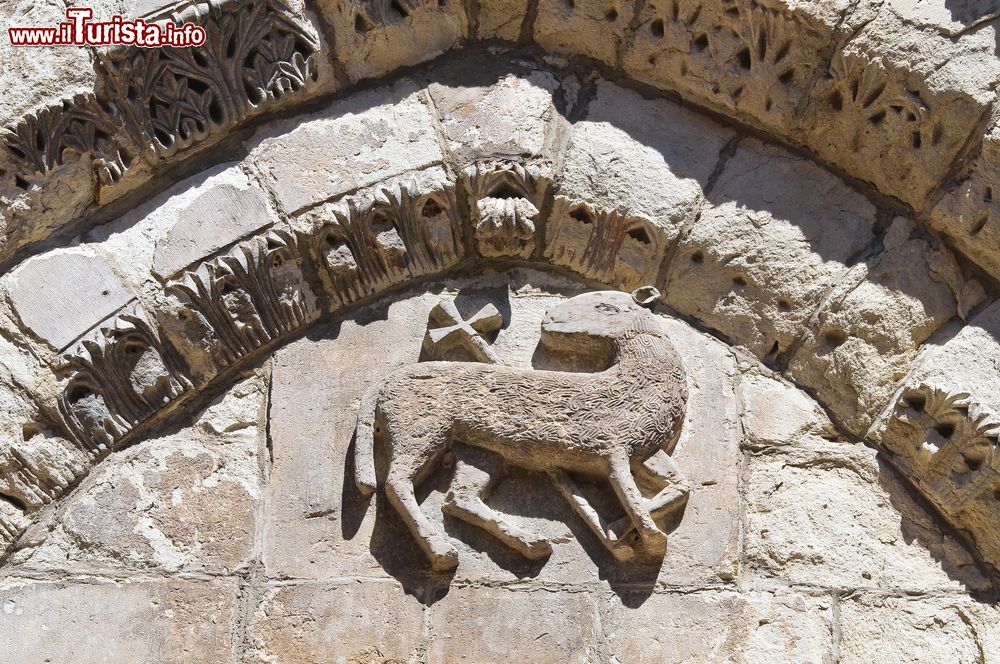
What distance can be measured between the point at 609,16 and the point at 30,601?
2.29 meters

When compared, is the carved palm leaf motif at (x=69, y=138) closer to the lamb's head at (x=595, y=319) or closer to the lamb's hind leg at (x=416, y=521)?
the lamb's hind leg at (x=416, y=521)

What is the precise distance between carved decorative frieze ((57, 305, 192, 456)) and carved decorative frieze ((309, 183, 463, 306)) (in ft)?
1.66

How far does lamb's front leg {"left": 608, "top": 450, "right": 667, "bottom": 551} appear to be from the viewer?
9.32 feet

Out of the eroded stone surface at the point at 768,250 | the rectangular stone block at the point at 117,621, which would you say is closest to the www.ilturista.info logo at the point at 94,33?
the rectangular stone block at the point at 117,621

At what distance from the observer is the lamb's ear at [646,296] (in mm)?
3172

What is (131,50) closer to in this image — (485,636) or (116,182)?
(116,182)

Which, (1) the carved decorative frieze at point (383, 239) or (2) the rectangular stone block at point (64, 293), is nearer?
(2) the rectangular stone block at point (64, 293)

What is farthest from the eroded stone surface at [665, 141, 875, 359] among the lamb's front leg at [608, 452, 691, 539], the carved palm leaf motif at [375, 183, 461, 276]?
the carved palm leaf motif at [375, 183, 461, 276]

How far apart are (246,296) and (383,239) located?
41 centimetres

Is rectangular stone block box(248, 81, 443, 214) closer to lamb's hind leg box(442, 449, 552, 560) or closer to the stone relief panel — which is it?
the stone relief panel

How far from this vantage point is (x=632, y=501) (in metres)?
2.85

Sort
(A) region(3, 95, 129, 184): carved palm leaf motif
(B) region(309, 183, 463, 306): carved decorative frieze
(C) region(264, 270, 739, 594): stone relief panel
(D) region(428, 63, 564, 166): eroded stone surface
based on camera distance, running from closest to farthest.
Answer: (C) region(264, 270, 739, 594): stone relief panel < (A) region(3, 95, 129, 184): carved palm leaf motif < (B) region(309, 183, 463, 306): carved decorative frieze < (D) region(428, 63, 564, 166): eroded stone surface

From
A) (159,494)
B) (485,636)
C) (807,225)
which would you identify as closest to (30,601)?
(159,494)

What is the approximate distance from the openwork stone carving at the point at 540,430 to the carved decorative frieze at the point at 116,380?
1.85ft
